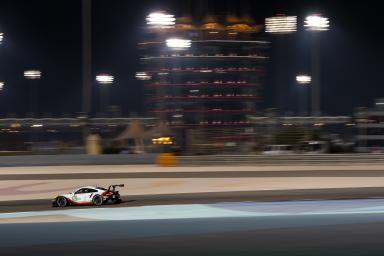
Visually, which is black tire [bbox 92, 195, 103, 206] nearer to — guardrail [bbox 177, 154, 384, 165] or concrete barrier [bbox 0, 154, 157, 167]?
concrete barrier [bbox 0, 154, 157, 167]

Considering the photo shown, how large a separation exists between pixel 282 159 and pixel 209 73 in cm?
8893

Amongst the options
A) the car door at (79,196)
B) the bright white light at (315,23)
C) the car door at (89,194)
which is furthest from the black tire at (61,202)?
the bright white light at (315,23)

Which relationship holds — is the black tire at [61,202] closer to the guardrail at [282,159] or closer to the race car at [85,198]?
the race car at [85,198]

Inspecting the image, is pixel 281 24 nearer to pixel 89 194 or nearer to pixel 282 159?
pixel 282 159

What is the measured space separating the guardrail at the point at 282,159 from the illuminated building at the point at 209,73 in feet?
271

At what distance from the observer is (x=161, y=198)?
17.1m

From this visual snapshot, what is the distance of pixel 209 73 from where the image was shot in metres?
118

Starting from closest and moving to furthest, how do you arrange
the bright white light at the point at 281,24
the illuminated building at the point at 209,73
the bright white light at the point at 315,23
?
1. the bright white light at the point at 315,23
2. the bright white light at the point at 281,24
3. the illuminated building at the point at 209,73

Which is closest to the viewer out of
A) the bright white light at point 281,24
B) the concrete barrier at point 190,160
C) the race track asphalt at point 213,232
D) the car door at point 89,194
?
the race track asphalt at point 213,232

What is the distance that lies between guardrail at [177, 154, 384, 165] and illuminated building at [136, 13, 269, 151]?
82507mm

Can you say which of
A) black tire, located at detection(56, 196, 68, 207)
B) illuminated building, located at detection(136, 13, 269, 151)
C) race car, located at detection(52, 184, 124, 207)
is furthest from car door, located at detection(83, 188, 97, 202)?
illuminated building, located at detection(136, 13, 269, 151)

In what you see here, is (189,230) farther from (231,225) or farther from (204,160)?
(204,160)

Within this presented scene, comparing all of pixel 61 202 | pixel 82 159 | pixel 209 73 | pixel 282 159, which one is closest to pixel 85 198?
pixel 61 202

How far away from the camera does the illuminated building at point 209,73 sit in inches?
4592
